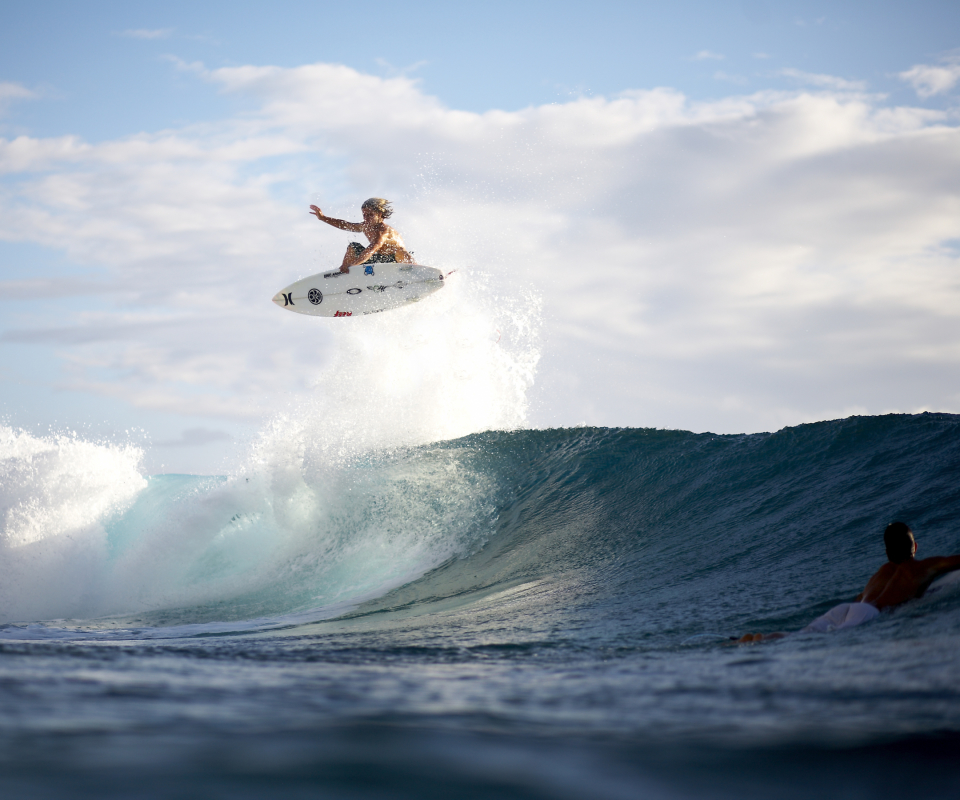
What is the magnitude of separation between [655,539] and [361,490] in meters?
4.41

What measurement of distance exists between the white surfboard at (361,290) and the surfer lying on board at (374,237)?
12cm

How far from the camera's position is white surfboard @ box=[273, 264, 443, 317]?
11883mm

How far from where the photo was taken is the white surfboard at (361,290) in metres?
11.9

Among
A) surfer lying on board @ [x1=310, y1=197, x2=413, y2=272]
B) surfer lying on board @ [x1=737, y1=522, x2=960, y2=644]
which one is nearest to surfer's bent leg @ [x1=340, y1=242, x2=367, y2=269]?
surfer lying on board @ [x1=310, y1=197, x2=413, y2=272]

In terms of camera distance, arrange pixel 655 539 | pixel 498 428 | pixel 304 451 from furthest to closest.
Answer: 1. pixel 498 428
2. pixel 304 451
3. pixel 655 539

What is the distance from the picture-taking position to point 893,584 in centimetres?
400

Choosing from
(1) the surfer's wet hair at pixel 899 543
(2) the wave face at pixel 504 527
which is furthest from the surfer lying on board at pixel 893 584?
(2) the wave face at pixel 504 527

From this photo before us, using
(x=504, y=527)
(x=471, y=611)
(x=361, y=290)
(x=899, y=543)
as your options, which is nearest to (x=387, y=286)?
(x=361, y=290)

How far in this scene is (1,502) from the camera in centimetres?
1130

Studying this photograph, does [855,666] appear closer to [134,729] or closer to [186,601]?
[134,729]

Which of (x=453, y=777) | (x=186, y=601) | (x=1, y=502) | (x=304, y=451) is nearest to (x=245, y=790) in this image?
(x=453, y=777)

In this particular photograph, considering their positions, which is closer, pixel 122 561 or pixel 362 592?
pixel 362 592

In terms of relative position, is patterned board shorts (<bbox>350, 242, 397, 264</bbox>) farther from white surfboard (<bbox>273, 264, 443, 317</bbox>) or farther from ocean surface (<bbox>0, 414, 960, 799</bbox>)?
ocean surface (<bbox>0, 414, 960, 799</bbox>)

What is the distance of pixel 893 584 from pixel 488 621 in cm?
267
